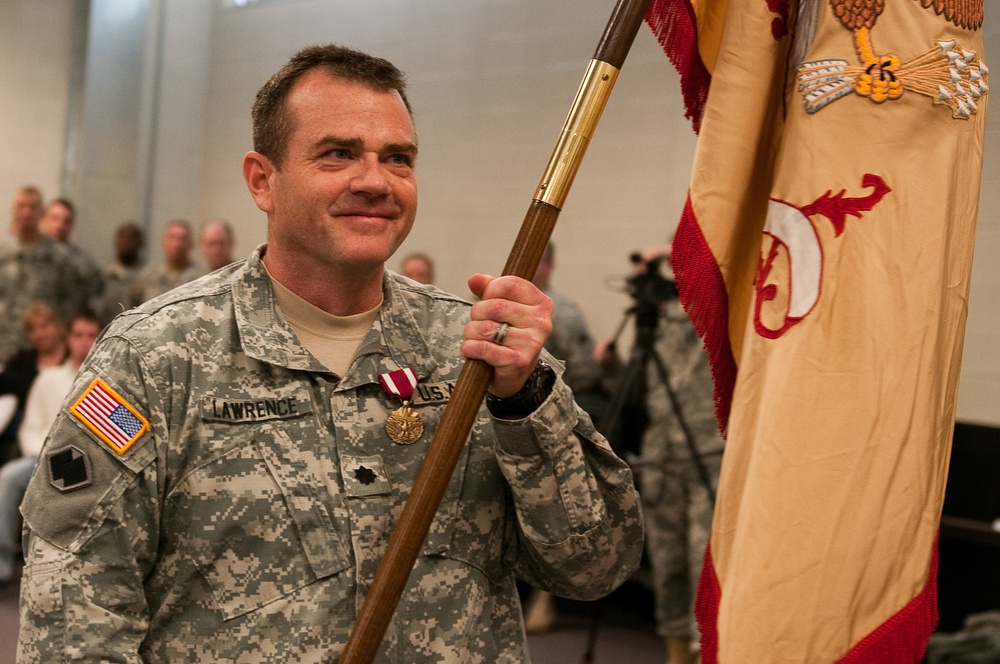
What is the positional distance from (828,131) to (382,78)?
59 cm

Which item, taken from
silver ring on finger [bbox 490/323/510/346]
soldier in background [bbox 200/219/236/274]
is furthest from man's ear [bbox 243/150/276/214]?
soldier in background [bbox 200/219/236/274]

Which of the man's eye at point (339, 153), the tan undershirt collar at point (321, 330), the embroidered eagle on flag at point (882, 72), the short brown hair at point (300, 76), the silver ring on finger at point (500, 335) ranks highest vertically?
the embroidered eagle on flag at point (882, 72)

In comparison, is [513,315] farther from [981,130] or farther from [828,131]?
[981,130]

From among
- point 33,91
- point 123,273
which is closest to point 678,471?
point 123,273

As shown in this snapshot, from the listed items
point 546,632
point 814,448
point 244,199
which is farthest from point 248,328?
point 244,199

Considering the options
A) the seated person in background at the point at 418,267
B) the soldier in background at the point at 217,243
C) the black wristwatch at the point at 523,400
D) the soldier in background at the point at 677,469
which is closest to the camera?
the black wristwatch at the point at 523,400

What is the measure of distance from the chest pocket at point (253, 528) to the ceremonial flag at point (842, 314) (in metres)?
0.56

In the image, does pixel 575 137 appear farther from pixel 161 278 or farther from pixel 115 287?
pixel 115 287

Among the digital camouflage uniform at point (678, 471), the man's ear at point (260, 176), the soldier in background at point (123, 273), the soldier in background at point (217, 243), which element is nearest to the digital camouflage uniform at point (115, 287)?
the soldier in background at point (123, 273)

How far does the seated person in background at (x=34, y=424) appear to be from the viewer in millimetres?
4535

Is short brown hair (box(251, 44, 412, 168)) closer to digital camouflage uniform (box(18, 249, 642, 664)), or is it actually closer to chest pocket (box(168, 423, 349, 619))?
digital camouflage uniform (box(18, 249, 642, 664))

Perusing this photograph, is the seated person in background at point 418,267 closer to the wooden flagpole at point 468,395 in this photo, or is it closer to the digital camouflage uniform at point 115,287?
the digital camouflage uniform at point 115,287

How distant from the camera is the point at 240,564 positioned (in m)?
1.33

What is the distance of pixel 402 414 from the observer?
144 cm
